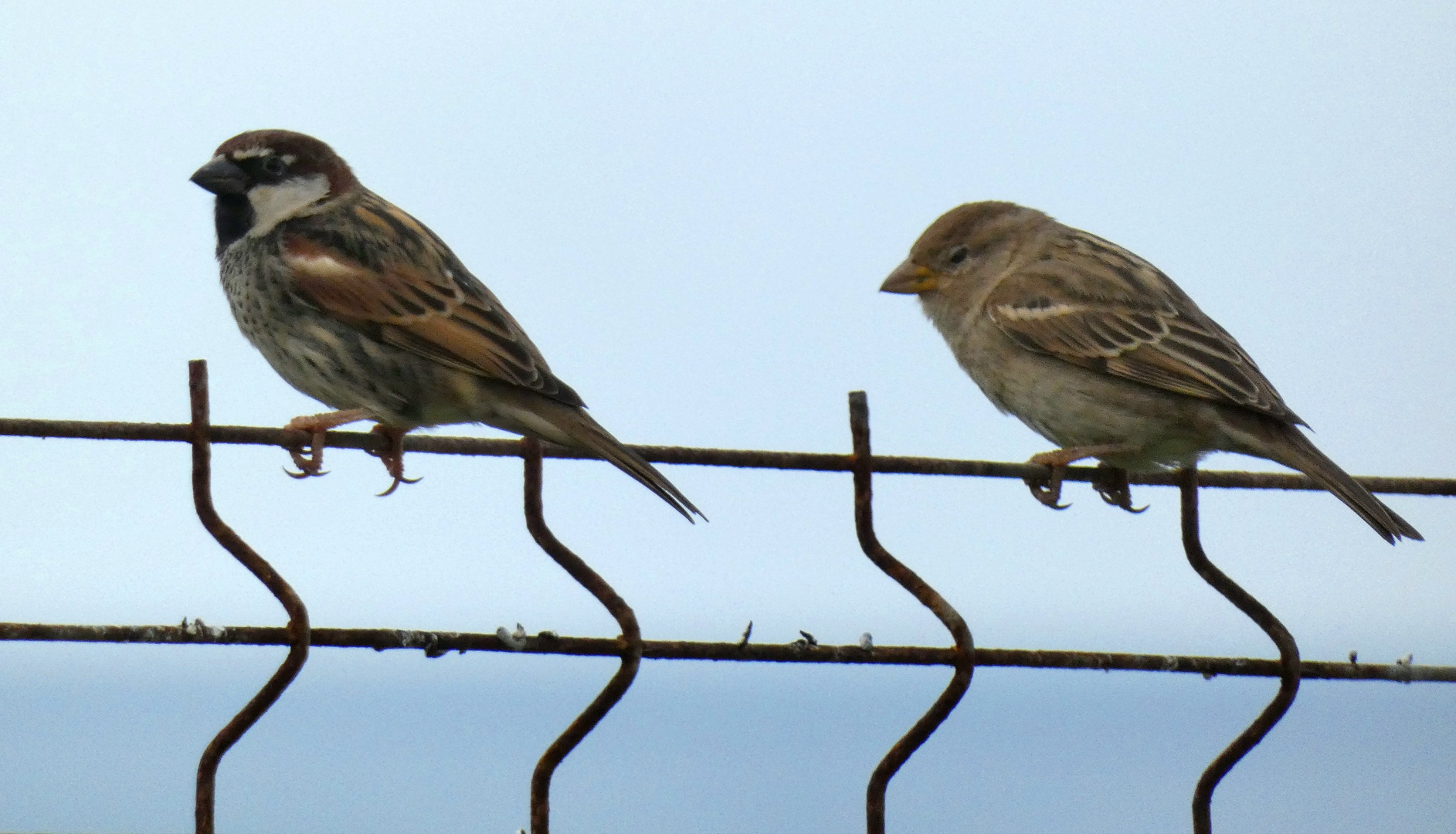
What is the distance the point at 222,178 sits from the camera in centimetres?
494

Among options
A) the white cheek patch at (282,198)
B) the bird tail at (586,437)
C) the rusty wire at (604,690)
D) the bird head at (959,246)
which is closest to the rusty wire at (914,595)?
the rusty wire at (604,690)

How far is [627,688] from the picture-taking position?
221cm

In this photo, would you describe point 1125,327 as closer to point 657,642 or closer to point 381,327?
point 381,327

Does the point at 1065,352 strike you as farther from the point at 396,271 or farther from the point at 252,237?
the point at 252,237

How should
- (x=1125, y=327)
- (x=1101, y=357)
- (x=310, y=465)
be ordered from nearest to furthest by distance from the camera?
(x=310, y=465) → (x=1101, y=357) → (x=1125, y=327)

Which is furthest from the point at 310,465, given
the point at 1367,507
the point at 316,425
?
the point at 1367,507

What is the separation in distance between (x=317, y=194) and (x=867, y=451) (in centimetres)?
310

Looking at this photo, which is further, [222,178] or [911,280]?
[911,280]

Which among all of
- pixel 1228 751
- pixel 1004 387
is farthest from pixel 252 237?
pixel 1228 751

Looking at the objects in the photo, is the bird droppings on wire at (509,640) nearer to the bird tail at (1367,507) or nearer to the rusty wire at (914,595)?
the rusty wire at (914,595)

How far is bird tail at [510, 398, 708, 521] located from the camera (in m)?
3.38

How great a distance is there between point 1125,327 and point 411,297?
2499 mm

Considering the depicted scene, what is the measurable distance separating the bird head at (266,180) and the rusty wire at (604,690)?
9.40 ft

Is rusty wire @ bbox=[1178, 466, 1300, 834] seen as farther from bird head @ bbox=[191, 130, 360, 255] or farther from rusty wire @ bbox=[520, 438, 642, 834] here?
bird head @ bbox=[191, 130, 360, 255]
